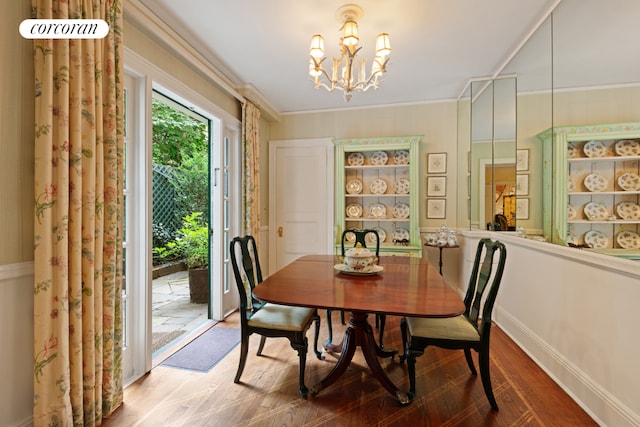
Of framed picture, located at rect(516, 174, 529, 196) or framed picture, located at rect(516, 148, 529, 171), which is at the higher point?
framed picture, located at rect(516, 148, 529, 171)

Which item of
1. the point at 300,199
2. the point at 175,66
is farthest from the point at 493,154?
the point at 175,66

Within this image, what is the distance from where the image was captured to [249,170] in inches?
141

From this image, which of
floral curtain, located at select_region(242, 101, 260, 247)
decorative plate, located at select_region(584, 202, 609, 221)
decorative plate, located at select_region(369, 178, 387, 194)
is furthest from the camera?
decorative plate, located at select_region(369, 178, 387, 194)

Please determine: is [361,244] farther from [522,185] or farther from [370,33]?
[370,33]

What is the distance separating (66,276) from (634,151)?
284 cm

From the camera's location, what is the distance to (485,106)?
335 centimetres

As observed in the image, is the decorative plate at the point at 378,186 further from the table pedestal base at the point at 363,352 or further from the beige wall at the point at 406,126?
the table pedestal base at the point at 363,352

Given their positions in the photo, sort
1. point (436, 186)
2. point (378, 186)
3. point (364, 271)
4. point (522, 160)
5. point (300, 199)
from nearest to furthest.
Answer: point (364, 271), point (522, 160), point (436, 186), point (378, 186), point (300, 199)

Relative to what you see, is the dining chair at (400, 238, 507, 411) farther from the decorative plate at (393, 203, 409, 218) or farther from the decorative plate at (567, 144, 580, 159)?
the decorative plate at (393, 203, 409, 218)

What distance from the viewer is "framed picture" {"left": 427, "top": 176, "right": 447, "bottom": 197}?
3979mm

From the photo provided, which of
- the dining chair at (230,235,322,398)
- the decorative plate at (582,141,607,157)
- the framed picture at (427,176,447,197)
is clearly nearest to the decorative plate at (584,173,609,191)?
the decorative plate at (582,141,607,157)

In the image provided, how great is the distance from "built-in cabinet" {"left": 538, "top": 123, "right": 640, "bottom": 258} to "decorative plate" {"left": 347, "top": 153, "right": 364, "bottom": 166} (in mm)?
2217

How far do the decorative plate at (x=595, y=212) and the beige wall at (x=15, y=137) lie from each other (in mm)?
2998

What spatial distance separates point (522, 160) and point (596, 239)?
3.64 feet
